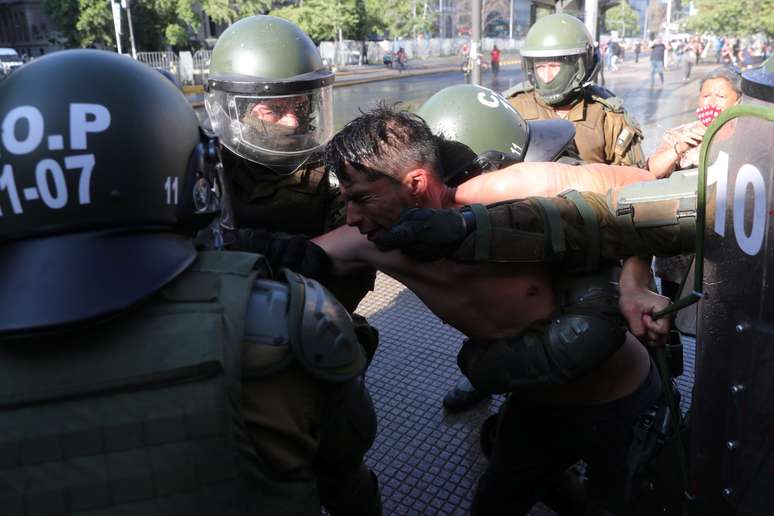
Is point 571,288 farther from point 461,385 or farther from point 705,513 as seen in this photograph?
point 461,385

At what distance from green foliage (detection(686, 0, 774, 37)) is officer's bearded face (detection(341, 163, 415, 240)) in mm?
22711

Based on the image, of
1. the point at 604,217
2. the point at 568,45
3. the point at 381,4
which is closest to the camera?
the point at 604,217

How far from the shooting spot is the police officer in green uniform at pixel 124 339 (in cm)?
107

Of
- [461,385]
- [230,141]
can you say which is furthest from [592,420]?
[230,141]

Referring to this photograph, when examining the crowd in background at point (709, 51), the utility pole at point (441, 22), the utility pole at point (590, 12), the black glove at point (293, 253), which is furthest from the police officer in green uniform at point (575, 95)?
the utility pole at point (441, 22)

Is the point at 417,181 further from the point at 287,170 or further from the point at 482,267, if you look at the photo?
the point at 287,170

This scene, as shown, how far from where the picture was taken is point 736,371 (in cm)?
109

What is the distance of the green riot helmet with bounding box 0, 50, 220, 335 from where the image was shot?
42.0 inches

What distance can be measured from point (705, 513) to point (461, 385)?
2133mm

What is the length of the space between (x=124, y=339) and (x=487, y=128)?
1795mm

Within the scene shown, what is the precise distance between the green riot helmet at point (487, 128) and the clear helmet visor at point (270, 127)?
1.63ft

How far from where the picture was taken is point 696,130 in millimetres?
3439

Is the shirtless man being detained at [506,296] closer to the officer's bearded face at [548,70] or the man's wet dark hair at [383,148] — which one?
the man's wet dark hair at [383,148]

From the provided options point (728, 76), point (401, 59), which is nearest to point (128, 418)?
point (728, 76)
